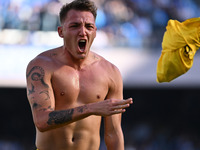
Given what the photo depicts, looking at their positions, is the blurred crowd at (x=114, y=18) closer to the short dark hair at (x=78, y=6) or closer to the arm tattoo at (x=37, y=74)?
the short dark hair at (x=78, y=6)

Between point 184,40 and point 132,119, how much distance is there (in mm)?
11661

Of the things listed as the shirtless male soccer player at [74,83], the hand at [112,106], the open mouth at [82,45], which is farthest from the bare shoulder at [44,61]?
the hand at [112,106]

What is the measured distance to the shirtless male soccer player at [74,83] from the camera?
439 cm

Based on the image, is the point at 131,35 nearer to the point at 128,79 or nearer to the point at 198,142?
the point at 128,79

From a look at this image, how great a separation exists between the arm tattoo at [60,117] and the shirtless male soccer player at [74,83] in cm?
8

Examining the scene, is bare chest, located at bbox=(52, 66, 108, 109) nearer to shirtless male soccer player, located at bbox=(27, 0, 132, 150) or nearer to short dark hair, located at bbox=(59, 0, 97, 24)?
shirtless male soccer player, located at bbox=(27, 0, 132, 150)

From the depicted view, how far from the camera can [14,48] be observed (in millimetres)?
12547

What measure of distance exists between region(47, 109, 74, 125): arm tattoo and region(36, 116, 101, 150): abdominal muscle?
447 millimetres

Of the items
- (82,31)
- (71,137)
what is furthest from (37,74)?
(71,137)

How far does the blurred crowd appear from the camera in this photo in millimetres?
12758

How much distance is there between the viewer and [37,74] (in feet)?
14.4

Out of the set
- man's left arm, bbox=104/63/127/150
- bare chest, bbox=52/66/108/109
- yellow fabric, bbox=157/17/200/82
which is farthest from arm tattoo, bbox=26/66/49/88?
yellow fabric, bbox=157/17/200/82

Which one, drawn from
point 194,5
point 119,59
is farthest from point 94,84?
point 194,5

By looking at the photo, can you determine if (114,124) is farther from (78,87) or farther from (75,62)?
(75,62)
